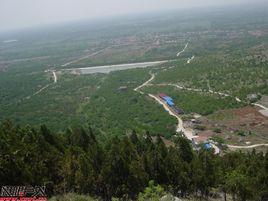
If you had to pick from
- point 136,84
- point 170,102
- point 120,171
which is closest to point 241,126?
point 170,102

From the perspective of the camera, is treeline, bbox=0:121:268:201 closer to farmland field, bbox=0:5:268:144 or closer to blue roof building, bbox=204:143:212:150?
blue roof building, bbox=204:143:212:150

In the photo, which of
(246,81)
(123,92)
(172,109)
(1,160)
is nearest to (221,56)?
(246,81)

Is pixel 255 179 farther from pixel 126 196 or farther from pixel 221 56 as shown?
pixel 221 56

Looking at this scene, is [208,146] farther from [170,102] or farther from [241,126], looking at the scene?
[170,102]

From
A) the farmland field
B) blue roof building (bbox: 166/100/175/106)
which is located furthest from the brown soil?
blue roof building (bbox: 166/100/175/106)

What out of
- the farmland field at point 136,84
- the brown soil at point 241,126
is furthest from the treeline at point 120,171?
the farmland field at point 136,84

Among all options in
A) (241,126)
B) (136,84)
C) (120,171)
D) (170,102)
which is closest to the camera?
(120,171)

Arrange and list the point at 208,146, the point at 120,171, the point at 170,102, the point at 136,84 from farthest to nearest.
A: the point at 136,84 → the point at 170,102 → the point at 208,146 → the point at 120,171

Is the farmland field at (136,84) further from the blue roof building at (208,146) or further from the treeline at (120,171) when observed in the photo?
the treeline at (120,171)
